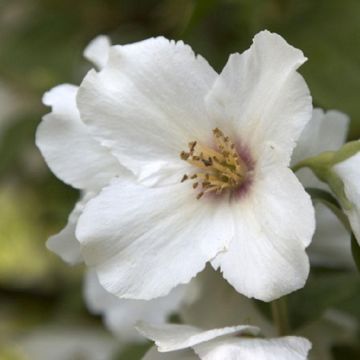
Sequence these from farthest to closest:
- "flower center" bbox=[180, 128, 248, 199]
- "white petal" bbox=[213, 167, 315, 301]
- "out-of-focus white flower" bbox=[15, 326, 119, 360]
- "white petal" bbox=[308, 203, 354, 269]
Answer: "out-of-focus white flower" bbox=[15, 326, 119, 360] → "white petal" bbox=[308, 203, 354, 269] → "flower center" bbox=[180, 128, 248, 199] → "white petal" bbox=[213, 167, 315, 301]

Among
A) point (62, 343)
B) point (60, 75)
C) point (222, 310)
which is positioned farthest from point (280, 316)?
point (62, 343)

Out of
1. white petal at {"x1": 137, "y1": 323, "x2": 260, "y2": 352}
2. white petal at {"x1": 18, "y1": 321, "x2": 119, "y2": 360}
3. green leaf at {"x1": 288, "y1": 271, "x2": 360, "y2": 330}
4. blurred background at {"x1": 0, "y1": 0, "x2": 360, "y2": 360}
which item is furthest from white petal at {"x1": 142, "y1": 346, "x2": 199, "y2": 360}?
white petal at {"x1": 18, "y1": 321, "x2": 119, "y2": 360}

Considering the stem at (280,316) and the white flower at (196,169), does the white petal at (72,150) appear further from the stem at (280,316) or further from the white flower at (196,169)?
the stem at (280,316)

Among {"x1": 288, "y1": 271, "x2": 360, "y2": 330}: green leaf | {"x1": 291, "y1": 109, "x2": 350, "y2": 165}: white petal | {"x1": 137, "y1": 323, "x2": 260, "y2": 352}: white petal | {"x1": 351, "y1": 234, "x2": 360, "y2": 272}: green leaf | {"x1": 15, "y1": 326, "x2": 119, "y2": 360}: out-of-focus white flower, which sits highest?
{"x1": 291, "y1": 109, "x2": 350, "y2": 165}: white petal

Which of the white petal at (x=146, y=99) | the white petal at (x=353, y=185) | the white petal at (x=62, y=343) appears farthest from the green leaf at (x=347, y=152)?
the white petal at (x=62, y=343)

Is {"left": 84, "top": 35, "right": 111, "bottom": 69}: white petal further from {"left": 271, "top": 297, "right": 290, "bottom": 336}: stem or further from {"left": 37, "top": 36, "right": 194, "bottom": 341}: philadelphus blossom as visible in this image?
{"left": 271, "top": 297, "right": 290, "bottom": 336}: stem

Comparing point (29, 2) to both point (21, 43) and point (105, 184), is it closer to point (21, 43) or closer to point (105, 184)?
point (21, 43)
